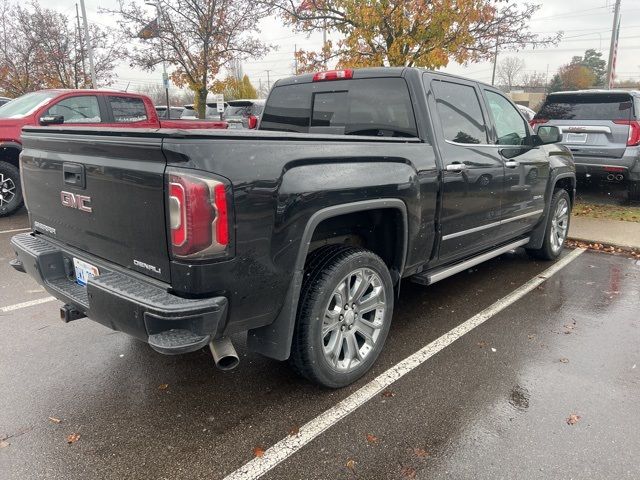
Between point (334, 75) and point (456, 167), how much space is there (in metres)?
1.26

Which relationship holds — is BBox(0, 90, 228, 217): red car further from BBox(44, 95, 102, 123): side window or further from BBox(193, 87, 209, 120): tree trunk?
BBox(193, 87, 209, 120): tree trunk

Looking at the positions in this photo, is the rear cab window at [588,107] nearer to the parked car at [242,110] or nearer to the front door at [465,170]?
the front door at [465,170]

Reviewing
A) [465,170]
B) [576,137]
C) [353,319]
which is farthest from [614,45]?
[353,319]

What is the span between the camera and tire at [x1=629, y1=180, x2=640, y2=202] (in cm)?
830

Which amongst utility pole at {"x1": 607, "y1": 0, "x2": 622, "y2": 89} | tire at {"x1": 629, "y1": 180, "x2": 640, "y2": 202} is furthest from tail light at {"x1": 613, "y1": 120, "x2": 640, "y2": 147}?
utility pole at {"x1": 607, "y1": 0, "x2": 622, "y2": 89}

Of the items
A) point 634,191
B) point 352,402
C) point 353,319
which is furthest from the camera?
point 634,191

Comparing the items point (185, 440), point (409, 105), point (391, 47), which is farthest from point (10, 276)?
point (391, 47)

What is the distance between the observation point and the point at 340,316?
2.87 m

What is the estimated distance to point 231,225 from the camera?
215cm

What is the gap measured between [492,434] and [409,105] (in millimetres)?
2267

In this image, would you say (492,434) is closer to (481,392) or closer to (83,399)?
(481,392)

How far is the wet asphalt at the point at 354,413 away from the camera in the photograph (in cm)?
231

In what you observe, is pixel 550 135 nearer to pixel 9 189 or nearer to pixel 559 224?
pixel 559 224

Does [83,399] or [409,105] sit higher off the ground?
[409,105]
